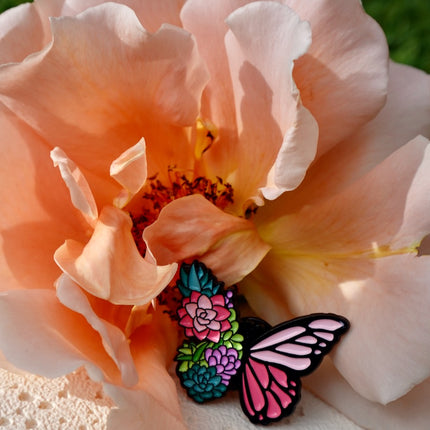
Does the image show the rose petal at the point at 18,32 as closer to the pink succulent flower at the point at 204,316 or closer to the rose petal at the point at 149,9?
the rose petal at the point at 149,9

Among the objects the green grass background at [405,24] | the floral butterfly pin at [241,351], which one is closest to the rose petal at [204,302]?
the floral butterfly pin at [241,351]

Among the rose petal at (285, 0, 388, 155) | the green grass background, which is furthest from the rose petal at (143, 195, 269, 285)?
the green grass background

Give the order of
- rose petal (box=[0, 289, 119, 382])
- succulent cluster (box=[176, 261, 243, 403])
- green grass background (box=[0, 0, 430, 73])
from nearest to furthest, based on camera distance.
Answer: rose petal (box=[0, 289, 119, 382]) < succulent cluster (box=[176, 261, 243, 403]) < green grass background (box=[0, 0, 430, 73])

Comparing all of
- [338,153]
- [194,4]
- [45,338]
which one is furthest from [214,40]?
[45,338]

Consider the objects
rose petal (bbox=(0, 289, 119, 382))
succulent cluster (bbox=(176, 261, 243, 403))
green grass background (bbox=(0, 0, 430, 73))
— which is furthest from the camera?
green grass background (bbox=(0, 0, 430, 73))

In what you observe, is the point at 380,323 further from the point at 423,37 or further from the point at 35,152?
the point at 423,37

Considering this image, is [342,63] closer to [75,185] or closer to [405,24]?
[75,185]

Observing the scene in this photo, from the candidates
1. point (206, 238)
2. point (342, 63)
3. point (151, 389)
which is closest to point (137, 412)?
point (151, 389)

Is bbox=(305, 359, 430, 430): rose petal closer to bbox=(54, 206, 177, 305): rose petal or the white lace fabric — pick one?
the white lace fabric
